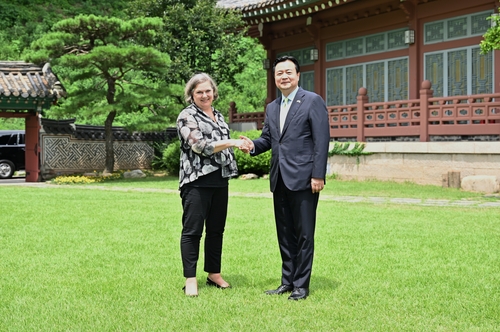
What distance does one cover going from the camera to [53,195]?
571 inches

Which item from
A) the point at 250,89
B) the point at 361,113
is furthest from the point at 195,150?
the point at 250,89

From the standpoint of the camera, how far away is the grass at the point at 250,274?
14.6 feet

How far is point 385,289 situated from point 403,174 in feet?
38.8

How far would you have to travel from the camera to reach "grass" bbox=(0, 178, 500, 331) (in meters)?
4.46

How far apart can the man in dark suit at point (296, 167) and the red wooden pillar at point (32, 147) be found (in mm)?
16488

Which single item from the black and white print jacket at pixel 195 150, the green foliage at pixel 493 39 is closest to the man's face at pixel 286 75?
the black and white print jacket at pixel 195 150

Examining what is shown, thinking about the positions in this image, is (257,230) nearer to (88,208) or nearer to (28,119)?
(88,208)

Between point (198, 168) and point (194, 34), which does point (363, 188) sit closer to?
point (194, 34)

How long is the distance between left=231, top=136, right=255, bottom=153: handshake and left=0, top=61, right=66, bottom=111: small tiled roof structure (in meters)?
15.0

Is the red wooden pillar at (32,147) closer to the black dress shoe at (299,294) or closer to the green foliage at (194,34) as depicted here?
the green foliage at (194,34)

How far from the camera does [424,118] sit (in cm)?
1622

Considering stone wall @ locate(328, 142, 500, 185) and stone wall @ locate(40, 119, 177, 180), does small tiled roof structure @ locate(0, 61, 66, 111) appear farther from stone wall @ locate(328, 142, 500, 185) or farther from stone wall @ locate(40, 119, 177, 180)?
stone wall @ locate(328, 142, 500, 185)

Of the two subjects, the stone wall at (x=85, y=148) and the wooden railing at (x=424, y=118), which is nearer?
the wooden railing at (x=424, y=118)

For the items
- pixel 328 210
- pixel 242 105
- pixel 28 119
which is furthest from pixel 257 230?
pixel 242 105
